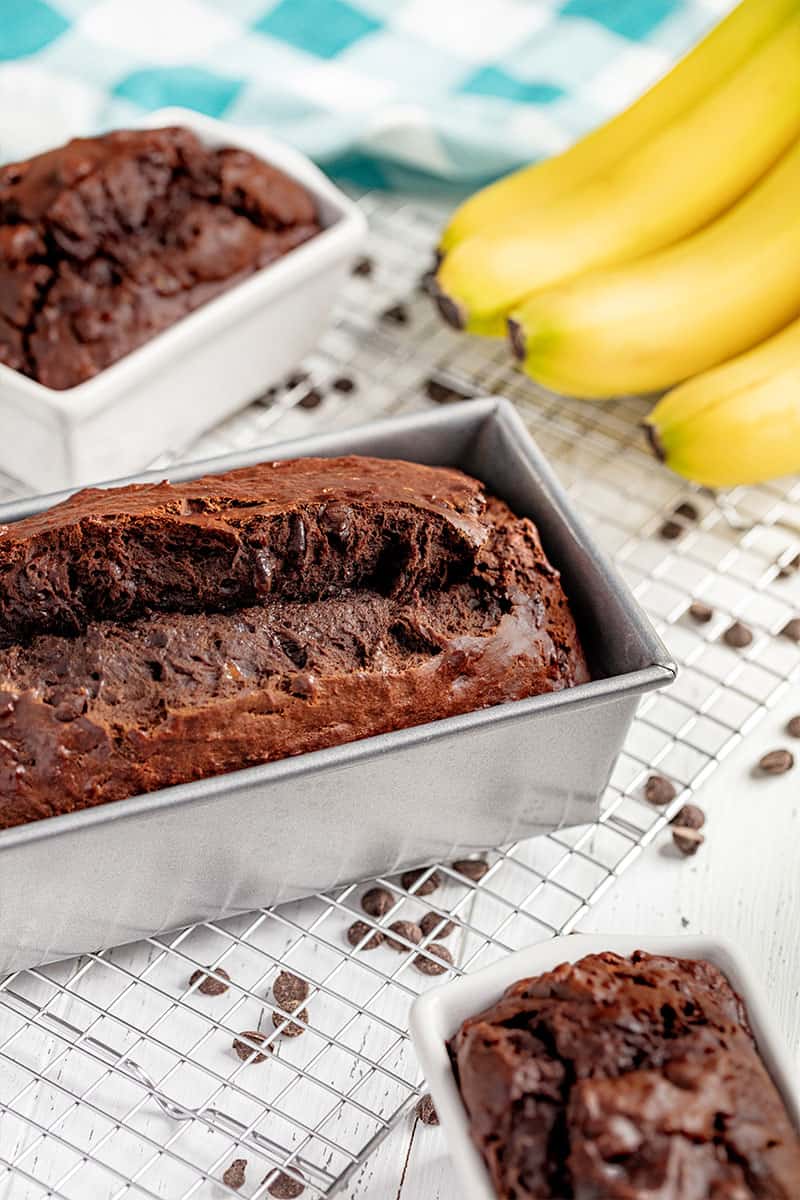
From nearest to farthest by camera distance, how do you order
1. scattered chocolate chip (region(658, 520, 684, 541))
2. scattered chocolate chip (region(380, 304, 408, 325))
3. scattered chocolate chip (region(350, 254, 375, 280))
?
scattered chocolate chip (region(658, 520, 684, 541)), scattered chocolate chip (region(380, 304, 408, 325)), scattered chocolate chip (region(350, 254, 375, 280))

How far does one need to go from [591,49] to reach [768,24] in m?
0.81

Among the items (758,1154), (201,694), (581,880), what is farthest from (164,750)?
(758,1154)

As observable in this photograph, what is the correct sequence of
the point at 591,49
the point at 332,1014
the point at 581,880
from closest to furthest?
1. the point at 332,1014
2. the point at 581,880
3. the point at 591,49

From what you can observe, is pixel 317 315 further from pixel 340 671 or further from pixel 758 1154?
pixel 758 1154

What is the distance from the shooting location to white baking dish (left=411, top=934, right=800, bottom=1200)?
4.48 ft

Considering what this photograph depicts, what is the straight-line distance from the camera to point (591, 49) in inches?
132

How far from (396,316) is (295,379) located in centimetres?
28

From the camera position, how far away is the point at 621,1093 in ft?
4.23

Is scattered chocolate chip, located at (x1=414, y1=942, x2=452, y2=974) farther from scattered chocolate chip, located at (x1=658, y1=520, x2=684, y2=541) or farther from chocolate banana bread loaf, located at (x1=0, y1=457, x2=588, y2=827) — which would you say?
scattered chocolate chip, located at (x1=658, y1=520, x2=684, y2=541)

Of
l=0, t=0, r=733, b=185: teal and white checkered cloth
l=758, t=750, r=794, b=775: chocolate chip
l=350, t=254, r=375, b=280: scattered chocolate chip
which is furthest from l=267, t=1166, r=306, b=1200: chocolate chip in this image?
l=0, t=0, r=733, b=185: teal and white checkered cloth

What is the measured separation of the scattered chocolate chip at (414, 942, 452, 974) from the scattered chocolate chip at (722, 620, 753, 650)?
75 centimetres

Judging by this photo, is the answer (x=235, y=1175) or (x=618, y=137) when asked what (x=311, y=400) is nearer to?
(x=618, y=137)

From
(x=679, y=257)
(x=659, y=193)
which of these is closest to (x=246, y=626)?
(x=679, y=257)

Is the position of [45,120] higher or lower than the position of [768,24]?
lower
